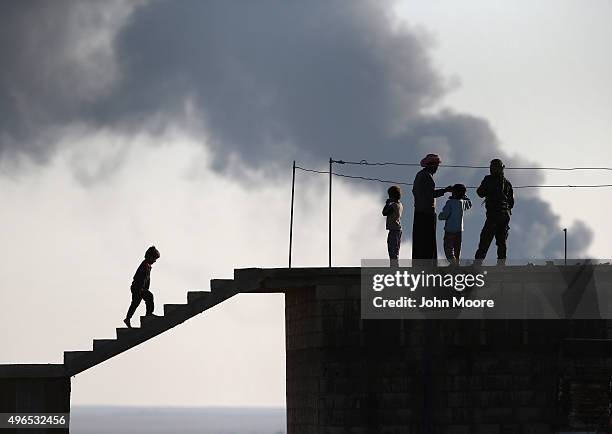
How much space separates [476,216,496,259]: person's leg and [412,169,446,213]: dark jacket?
1.31 metres

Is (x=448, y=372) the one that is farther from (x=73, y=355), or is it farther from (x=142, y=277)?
(x=73, y=355)

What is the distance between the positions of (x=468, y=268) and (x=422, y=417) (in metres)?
3.19

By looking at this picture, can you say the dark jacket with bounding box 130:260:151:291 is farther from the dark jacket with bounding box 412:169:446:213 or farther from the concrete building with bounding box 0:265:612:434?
the dark jacket with bounding box 412:169:446:213

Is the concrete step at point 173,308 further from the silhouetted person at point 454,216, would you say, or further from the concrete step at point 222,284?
the silhouetted person at point 454,216

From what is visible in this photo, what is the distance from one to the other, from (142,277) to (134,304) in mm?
598

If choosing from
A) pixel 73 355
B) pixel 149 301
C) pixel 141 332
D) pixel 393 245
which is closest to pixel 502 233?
pixel 393 245

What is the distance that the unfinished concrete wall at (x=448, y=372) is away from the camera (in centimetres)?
3123

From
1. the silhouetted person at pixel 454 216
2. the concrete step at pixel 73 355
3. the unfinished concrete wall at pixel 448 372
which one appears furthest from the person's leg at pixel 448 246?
the concrete step at pixel 73 355

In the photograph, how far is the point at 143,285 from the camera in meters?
31.5

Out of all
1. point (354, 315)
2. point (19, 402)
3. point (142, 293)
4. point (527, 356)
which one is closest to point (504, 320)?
point (527, 356)

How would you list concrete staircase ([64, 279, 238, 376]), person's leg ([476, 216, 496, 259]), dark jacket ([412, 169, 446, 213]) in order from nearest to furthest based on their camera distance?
dark jacket ([412, 169, 446, 213]) → concrete staircase ([64, 279, 238, 376]) → person's leg ([476, 216, 496, 259])

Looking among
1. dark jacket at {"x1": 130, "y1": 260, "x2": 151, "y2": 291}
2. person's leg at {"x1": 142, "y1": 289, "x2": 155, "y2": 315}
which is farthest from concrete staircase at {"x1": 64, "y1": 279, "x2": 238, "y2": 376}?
dark jacket at {"x1": 130, "y1": 260, "x2": 151, "y2": 291}

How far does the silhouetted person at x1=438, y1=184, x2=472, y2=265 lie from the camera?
31.1 metres

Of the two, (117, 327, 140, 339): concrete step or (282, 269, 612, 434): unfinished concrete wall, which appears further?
(117, 327, 140, 339): concrete step
